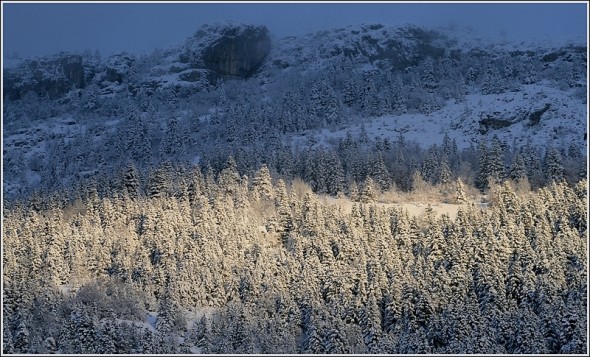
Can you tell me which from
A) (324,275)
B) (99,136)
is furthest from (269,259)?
(99,136)

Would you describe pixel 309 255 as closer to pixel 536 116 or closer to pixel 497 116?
pixel 497 116

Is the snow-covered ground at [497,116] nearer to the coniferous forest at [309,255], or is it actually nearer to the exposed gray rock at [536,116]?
the exposed gray rock at [536,116]

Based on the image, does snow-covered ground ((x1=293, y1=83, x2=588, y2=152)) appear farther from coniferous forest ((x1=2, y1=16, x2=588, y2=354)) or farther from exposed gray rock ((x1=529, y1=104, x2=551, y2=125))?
coniferous forest ((x1=2, y1=16, x2=588, y2=354))

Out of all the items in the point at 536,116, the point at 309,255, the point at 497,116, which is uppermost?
the point at 309,255

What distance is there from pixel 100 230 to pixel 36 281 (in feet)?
48.9

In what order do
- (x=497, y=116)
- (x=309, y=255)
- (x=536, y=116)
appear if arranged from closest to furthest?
(x=309, y=255) < (x=536, y=116) < (x=497, y=116)

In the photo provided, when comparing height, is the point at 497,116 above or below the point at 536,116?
below

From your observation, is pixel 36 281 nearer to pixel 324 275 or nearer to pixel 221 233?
pixel 221 233

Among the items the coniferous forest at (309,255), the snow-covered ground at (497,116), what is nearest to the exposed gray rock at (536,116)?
the snow-covered ground at (497,116)

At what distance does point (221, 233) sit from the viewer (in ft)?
315

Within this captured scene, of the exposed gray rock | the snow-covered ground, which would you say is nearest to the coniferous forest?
the snow-covered ground

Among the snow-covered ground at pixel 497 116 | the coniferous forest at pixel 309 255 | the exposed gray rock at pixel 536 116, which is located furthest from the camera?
the exposed gray rock at pixel 536 116

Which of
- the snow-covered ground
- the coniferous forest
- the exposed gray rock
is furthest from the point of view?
the exposed gray rock

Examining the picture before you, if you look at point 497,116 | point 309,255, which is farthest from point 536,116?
point 309,255
